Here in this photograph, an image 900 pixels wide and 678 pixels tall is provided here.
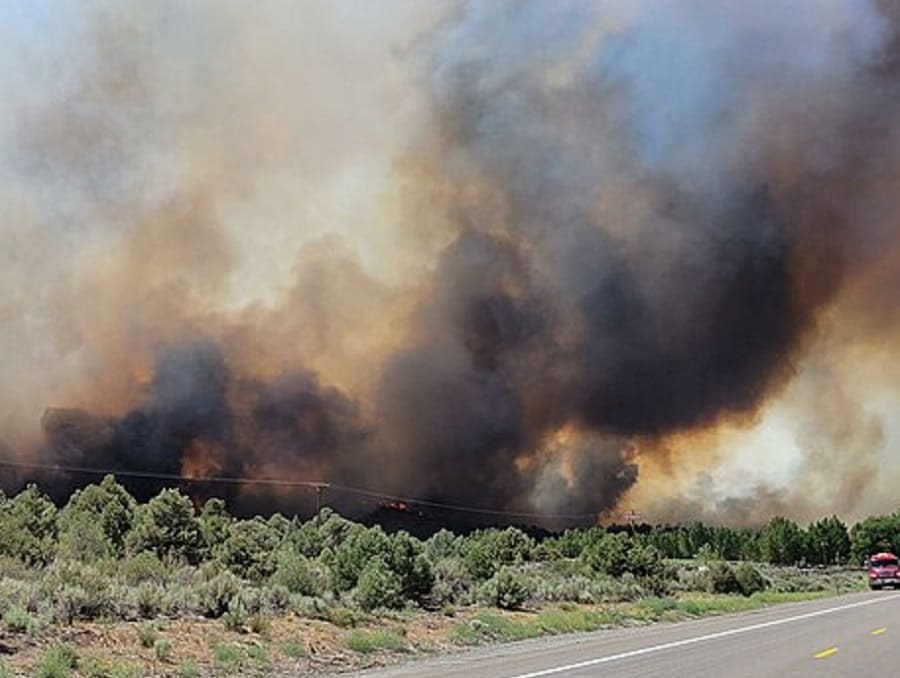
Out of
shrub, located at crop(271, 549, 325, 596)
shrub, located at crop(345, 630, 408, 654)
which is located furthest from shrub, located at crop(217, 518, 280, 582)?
shrub, located at crop(345, 630, 408, 654)

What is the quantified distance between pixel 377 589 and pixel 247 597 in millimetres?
6553

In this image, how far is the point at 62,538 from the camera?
44.2 meters

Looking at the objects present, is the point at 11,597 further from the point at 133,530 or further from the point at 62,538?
the point at 133,530

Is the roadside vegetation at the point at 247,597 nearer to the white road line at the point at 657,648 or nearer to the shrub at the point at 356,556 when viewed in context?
the shrub at the point at 356,556

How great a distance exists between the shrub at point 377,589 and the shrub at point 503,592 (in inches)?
204

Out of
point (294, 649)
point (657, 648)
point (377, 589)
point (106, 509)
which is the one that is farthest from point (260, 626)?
point (106, 509)

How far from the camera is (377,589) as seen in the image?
33.2 meters

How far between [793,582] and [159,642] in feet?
261

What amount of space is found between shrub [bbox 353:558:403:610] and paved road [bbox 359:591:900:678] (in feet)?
19.9

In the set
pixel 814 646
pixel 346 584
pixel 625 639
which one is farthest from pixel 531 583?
pixel 814 646

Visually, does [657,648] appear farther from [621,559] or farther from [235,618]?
[621,559]

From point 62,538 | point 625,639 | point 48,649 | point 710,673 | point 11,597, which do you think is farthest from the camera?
point 62,538

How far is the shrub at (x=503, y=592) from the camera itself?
3891 centimetres

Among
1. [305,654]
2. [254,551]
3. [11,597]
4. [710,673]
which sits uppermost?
[254,551]
